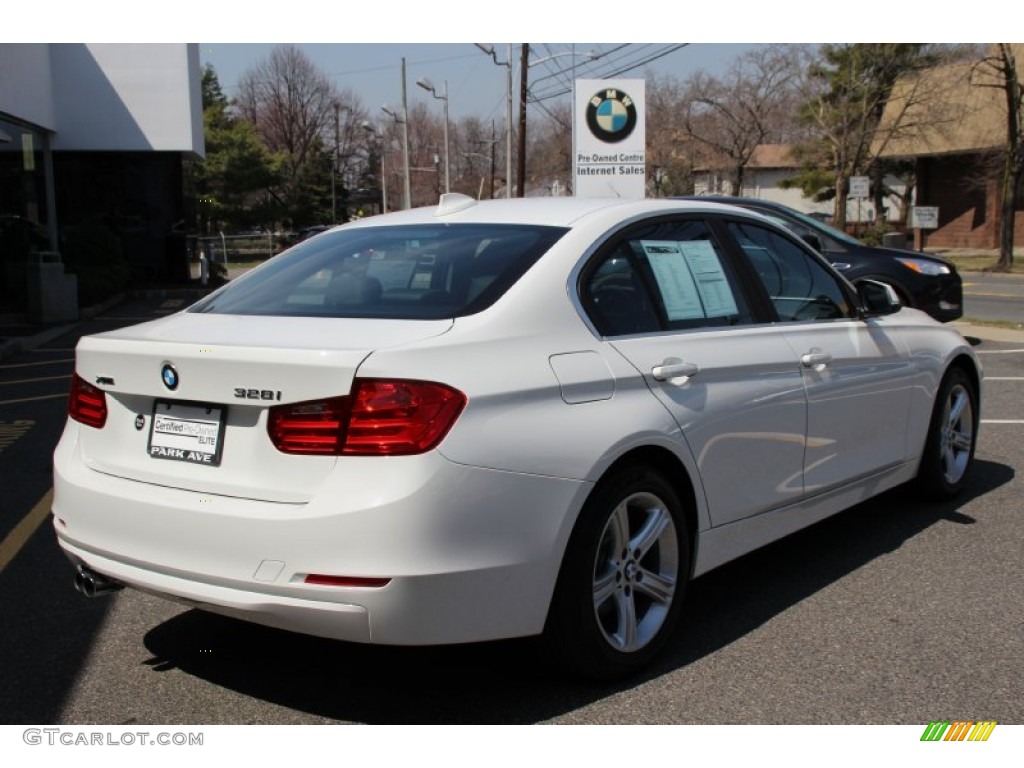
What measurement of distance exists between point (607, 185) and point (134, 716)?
51.8ft

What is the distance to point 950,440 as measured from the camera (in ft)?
19.3

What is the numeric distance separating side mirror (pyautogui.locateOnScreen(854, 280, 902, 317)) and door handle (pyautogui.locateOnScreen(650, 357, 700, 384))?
1736 mm

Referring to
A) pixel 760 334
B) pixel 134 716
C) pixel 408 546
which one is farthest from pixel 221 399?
pixel 760 334

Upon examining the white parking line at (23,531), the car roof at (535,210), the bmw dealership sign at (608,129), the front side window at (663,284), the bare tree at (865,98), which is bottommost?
the white parking line at (23,531)

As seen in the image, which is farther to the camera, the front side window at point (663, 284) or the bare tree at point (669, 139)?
the bare tree at point (669, 139)

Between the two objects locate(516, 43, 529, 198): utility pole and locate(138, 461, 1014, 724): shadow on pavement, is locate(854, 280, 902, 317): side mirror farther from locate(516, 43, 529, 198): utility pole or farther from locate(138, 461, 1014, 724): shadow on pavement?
locate(516, 43, 529, 198): utility pole

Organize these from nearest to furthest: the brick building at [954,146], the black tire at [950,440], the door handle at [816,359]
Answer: the door handle at [816,359], the black tire at [950,440], the brick building at [954,146]

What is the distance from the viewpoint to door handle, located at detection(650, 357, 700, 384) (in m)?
3.74

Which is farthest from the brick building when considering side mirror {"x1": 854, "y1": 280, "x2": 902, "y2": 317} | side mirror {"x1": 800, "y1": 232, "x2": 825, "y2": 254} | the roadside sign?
side mirror {"x1": 854, "y1": 280, "x2": 902, "y2": 317}

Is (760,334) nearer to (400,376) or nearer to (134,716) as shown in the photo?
(400,376)
